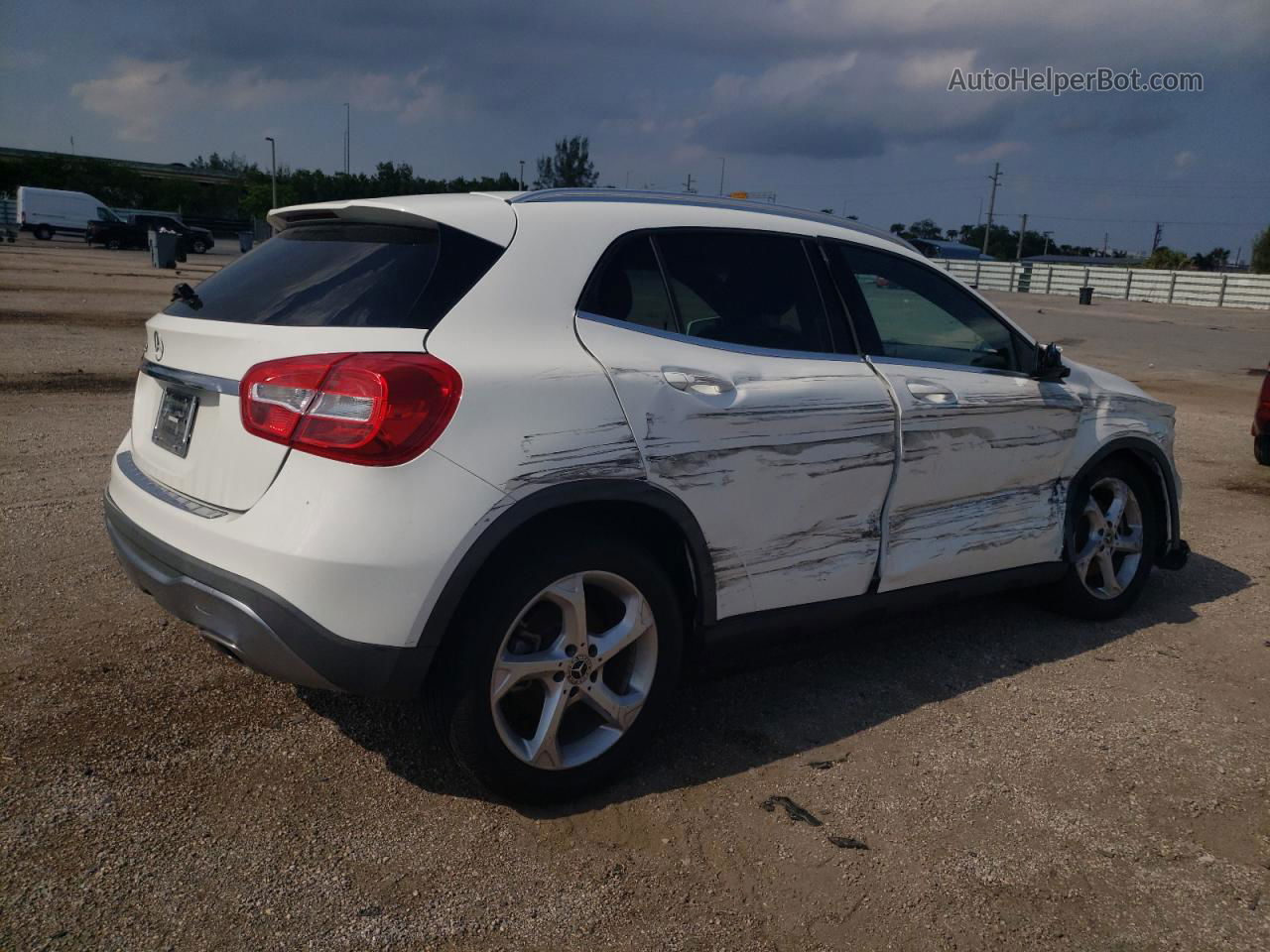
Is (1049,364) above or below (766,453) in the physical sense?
above

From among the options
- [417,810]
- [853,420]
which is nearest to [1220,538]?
[853,420]

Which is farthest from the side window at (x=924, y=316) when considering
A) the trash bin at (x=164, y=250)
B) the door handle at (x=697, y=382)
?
the trash bin at (x=164, y=250)

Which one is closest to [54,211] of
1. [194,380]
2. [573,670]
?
[194,380]

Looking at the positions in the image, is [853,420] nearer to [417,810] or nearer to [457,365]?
[457,365]

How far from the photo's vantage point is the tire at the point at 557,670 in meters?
2.86

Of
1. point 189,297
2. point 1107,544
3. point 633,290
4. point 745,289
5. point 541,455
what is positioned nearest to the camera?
point 541,455

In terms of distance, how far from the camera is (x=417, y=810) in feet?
10.1

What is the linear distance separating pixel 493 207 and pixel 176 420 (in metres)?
1.19

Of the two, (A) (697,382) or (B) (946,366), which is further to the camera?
(B) (946,366)

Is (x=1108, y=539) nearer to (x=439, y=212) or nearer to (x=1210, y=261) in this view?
(x=439, y=212)

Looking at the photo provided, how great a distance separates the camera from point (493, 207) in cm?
319

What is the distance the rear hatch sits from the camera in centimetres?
283

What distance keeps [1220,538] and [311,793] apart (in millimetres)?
5989

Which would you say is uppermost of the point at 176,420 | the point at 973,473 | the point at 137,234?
the point at 137,234
